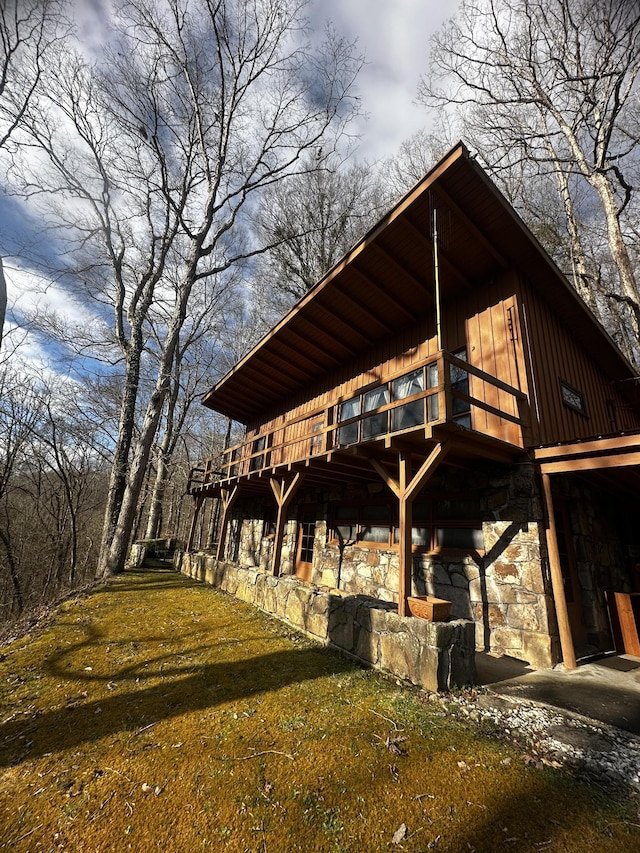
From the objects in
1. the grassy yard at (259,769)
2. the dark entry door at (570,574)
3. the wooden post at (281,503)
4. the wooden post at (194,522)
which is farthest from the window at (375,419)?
the wooden post at (194,522)

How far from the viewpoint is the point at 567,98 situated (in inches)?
462

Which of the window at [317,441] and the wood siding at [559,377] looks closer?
the wood siding at [559,377]

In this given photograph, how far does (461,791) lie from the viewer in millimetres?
2457

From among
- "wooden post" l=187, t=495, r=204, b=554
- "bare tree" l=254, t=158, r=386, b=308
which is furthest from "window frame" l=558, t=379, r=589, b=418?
"bare tree" l=254, t=158, r=386, b=308

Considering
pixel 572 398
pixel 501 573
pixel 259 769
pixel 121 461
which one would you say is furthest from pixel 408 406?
pixel 121 461

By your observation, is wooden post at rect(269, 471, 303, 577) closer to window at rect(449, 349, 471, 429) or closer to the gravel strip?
window at rect(449, 349, 471, 429)

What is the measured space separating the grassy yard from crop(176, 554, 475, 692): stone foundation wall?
277 mm

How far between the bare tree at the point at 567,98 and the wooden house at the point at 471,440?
16.2 ft

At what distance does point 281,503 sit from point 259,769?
554 centimetres

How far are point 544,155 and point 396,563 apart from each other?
15.9 meters

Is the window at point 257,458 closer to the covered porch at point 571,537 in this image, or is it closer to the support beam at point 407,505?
the support beam at point 407,505

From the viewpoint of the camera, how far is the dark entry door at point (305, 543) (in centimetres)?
983

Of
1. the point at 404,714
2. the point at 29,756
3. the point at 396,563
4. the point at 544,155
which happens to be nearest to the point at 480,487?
the point at 396,563

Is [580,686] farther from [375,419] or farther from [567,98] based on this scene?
[567,98]
